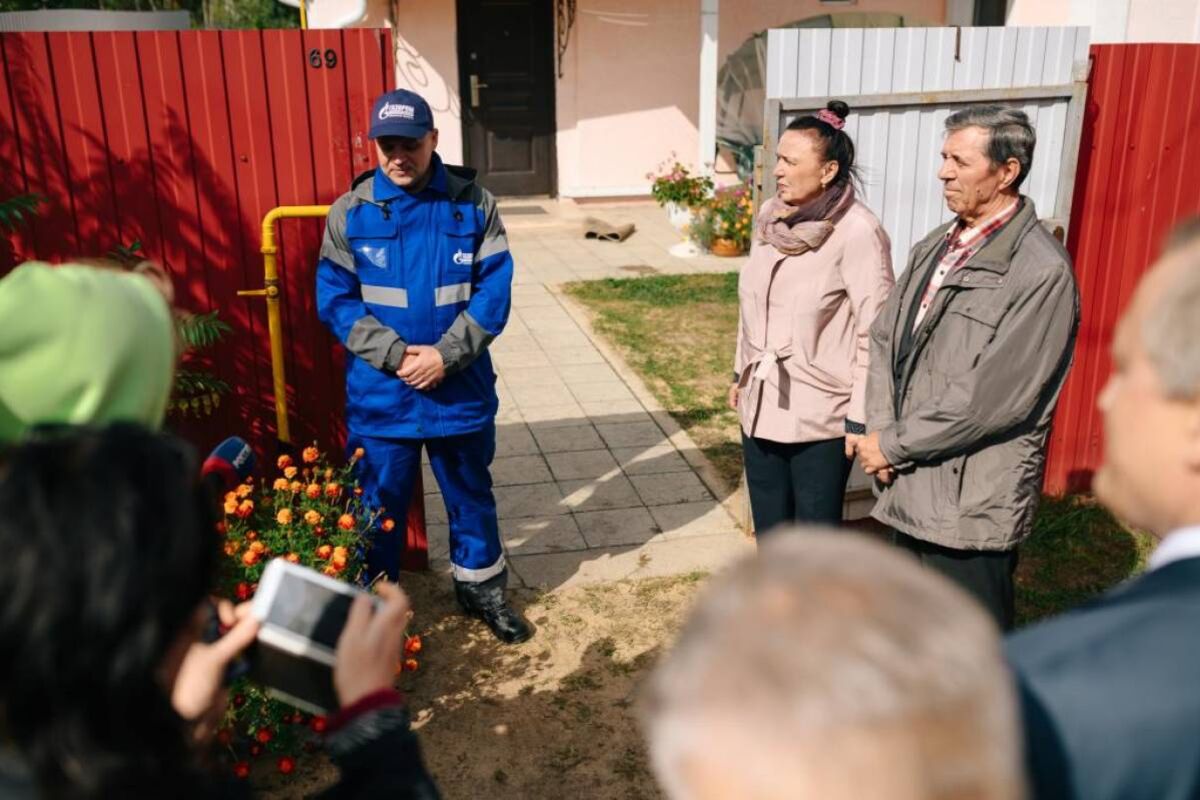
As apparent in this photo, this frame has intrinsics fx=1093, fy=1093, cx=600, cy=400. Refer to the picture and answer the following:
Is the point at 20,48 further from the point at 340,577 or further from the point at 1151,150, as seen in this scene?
the point at 1151,150

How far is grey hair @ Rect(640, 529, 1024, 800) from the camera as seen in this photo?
0.90 m

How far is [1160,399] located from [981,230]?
2.02 metres

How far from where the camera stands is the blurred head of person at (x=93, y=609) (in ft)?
3.76

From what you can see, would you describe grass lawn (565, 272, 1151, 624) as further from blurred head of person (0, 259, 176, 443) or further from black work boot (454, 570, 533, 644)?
blurred head of person (0, 259, 176, 443)

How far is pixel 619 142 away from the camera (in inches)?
520

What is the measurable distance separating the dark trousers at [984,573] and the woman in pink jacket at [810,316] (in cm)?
55

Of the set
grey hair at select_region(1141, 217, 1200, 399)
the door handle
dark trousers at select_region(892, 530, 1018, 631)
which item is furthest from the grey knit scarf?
the door handle

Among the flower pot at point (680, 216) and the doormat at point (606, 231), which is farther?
the doormat at point (606, 231)

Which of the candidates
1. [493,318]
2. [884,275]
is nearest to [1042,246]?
[884,275]

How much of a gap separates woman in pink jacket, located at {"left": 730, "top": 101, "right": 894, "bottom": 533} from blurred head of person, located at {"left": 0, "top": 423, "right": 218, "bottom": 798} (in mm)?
2882

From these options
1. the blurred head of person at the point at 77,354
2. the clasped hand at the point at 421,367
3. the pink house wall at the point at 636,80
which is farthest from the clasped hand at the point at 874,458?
the pink house wall at the point at 636,80

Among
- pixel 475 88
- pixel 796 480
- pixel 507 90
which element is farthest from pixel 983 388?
pixel 507 90

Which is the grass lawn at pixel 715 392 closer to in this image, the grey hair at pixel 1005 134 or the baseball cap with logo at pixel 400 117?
the grey hair at pixel 1005 134

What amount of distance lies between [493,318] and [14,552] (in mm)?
2894
